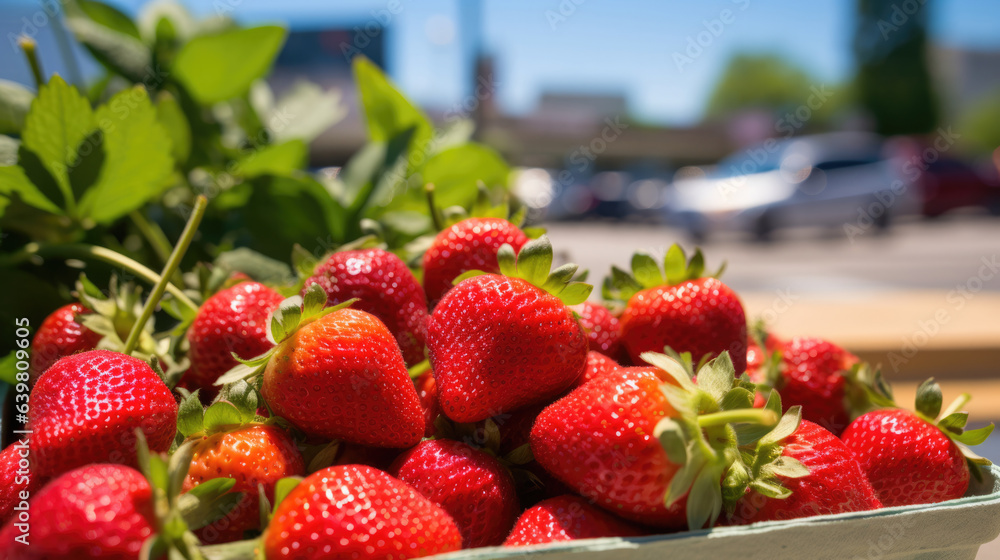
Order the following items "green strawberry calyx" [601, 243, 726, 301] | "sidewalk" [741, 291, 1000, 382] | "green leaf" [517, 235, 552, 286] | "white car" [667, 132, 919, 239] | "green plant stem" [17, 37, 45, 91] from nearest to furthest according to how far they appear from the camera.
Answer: "green leaf" [517, 235, 552, 286] < "green strawberry calyx" [601, 243, 726, 301] < "green plant stem" [17, 37, 45, 91] < "sidewalk" [741, 291, 1000, 382] < "white car" [667, 132, 919, 239]

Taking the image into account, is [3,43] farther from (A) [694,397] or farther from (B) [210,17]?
(A) [694,397]

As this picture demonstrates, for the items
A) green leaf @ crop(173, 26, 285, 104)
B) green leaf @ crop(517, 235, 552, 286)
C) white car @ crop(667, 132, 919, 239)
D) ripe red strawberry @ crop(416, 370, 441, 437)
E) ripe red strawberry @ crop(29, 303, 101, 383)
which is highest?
green leaf @ crop(173, 26, 285, 104)

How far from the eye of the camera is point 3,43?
4.06ft

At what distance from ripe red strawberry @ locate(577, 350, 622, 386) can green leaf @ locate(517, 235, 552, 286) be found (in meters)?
0.08

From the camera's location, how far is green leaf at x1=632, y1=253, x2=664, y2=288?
2.42 ft

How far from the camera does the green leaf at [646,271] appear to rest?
0.74 meters

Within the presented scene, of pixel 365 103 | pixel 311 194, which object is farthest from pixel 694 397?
pixel 365 103

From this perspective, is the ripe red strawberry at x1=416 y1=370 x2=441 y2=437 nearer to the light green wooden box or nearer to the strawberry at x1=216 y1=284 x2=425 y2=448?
the strawberry at x1=216 y1=284 x2=425 y2=448

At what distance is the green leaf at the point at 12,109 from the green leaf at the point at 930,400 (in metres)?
1.12

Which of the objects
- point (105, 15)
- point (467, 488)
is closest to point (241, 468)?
point (467, 488)

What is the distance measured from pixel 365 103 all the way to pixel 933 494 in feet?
3.14

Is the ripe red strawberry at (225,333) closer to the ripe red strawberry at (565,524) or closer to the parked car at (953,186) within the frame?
the ripe red strawberry at (565,524)

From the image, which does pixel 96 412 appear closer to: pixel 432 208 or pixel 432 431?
pixel 432 431

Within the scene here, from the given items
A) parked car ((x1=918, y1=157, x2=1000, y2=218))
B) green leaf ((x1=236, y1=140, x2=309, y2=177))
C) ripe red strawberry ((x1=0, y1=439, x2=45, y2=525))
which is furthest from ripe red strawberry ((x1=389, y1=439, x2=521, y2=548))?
parked car ((x1=918, y1=157, x2=1000, y2=218))
